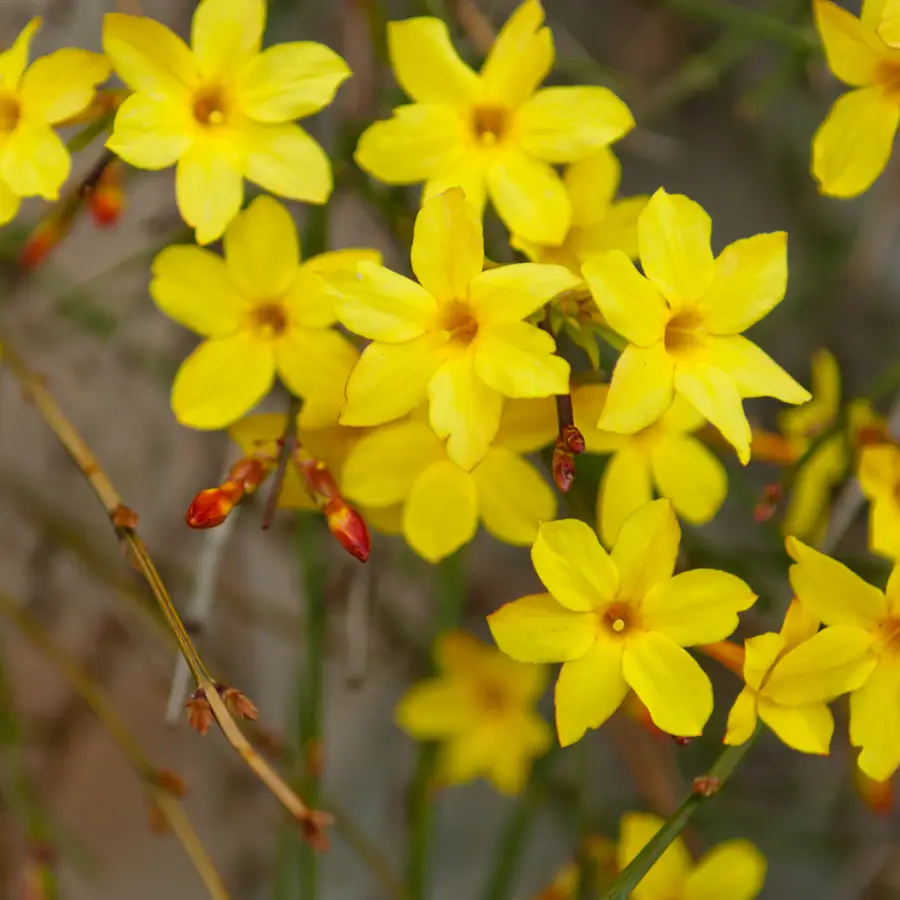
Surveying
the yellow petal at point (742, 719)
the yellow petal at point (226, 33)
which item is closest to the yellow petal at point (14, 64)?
the yellow petal at point (226, 33)

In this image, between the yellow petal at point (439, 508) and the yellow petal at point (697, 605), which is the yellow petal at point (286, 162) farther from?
the yellow petal at point (697, 605)

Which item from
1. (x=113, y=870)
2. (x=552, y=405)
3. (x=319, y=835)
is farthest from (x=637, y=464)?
(x=113, y=870)

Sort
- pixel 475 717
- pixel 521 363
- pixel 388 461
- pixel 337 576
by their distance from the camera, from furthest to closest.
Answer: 1. pixel 337 576
2. pixel 475 717
3. pixel 388 461
4. pixel 521 363

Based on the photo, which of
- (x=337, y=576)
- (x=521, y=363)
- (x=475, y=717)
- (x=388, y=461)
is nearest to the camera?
(x=521, y=363)

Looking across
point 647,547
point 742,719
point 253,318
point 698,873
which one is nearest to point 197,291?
point 253,318

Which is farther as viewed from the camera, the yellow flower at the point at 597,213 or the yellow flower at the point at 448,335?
the yellow flower at the point at 597,213

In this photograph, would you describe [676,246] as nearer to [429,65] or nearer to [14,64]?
[429,65]
